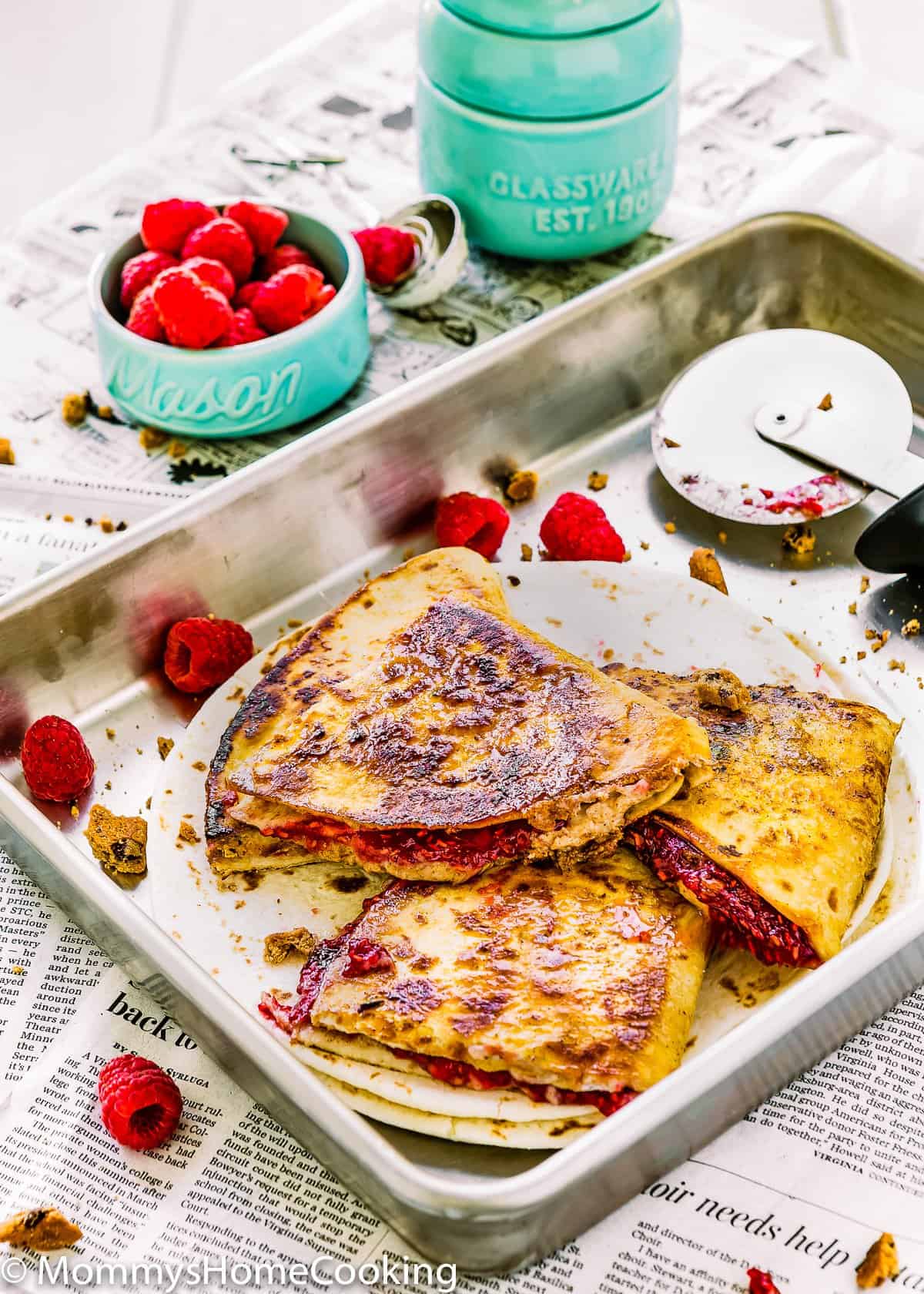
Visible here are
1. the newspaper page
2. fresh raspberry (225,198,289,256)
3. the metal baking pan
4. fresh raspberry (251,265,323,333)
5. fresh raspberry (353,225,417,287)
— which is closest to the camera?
the metal baking pan

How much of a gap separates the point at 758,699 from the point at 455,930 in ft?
1.82

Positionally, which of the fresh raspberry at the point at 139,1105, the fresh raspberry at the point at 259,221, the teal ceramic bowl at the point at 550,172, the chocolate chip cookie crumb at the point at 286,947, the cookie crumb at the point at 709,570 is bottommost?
the fresh raspberry at the point at 139,1105

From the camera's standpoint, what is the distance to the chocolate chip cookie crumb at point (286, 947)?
5.80ft

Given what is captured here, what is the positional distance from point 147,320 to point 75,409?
0.28 meters

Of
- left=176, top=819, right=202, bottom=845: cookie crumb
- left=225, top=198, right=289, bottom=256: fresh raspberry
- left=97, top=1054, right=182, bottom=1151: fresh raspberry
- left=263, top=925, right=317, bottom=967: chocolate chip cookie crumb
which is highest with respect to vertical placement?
left=225, top=198, right=289, bottom=256: fresh raspberry

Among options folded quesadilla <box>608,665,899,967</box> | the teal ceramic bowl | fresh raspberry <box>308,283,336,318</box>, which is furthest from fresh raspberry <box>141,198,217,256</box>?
folded quesadilla <box>608,665,899,967</box>

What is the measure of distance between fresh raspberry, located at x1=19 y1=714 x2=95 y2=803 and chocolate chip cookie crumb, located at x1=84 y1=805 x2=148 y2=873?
0.06m

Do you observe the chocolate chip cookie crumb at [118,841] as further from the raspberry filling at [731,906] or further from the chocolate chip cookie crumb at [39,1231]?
the raspberry filling at [731,906]

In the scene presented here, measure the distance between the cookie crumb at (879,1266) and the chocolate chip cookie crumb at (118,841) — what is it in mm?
993

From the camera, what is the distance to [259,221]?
265cm

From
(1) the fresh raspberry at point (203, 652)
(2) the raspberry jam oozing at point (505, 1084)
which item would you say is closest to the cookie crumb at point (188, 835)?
(1) the fresh raspberry at point (203, 652)

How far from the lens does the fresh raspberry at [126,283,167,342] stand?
2494mm

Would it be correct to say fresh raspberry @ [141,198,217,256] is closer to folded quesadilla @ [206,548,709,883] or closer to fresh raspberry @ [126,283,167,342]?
fresh raspberry @ [126,283,167,342]

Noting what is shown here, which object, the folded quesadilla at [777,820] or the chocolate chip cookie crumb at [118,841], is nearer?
the folded quesadilla at [777,820]
